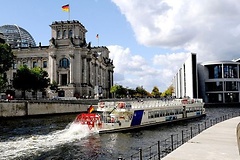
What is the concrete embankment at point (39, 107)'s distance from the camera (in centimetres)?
7571

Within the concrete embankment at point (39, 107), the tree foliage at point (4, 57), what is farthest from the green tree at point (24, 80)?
the concrete embankment at point (39, 107)

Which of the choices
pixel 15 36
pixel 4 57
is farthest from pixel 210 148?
pixel 15 36

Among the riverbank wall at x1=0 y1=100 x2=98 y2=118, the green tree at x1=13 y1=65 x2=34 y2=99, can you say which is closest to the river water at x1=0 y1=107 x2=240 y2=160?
the riverbank wall at x1=0 y1=100 x2=98 y2=118

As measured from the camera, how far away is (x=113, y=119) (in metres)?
51.0

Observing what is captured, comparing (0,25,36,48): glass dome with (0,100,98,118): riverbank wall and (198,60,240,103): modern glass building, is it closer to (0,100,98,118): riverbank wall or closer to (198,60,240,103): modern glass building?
(0,100,98,118): riverbank wall

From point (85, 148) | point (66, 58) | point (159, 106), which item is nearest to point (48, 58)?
point (66, 58)

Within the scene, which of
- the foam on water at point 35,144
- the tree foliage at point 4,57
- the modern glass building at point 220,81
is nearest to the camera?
the foam on water at point 35,144

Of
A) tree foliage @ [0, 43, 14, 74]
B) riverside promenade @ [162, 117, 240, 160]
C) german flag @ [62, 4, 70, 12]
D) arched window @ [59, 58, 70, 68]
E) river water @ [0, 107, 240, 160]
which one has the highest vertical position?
german flag @ [62, 4, 70, 12]

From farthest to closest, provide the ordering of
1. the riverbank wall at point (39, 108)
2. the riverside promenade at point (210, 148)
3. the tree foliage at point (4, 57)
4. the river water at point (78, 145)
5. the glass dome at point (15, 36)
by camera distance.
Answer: the glass dome at point (15, 36), the tree foliage at point (4, 57), the riverbank wall at point (39, 108), the river water at point (78, 145), the riverside promenade at point (210, 148)

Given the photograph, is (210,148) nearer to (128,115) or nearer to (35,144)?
(35,144)

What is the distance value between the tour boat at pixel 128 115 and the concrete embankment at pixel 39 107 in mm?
26882

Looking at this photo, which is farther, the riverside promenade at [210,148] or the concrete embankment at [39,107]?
the concrete embankment at [39,107]

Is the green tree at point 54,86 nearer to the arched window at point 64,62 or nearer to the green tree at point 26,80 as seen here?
the arched window at point 64,62

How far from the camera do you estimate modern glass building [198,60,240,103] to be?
143 m
